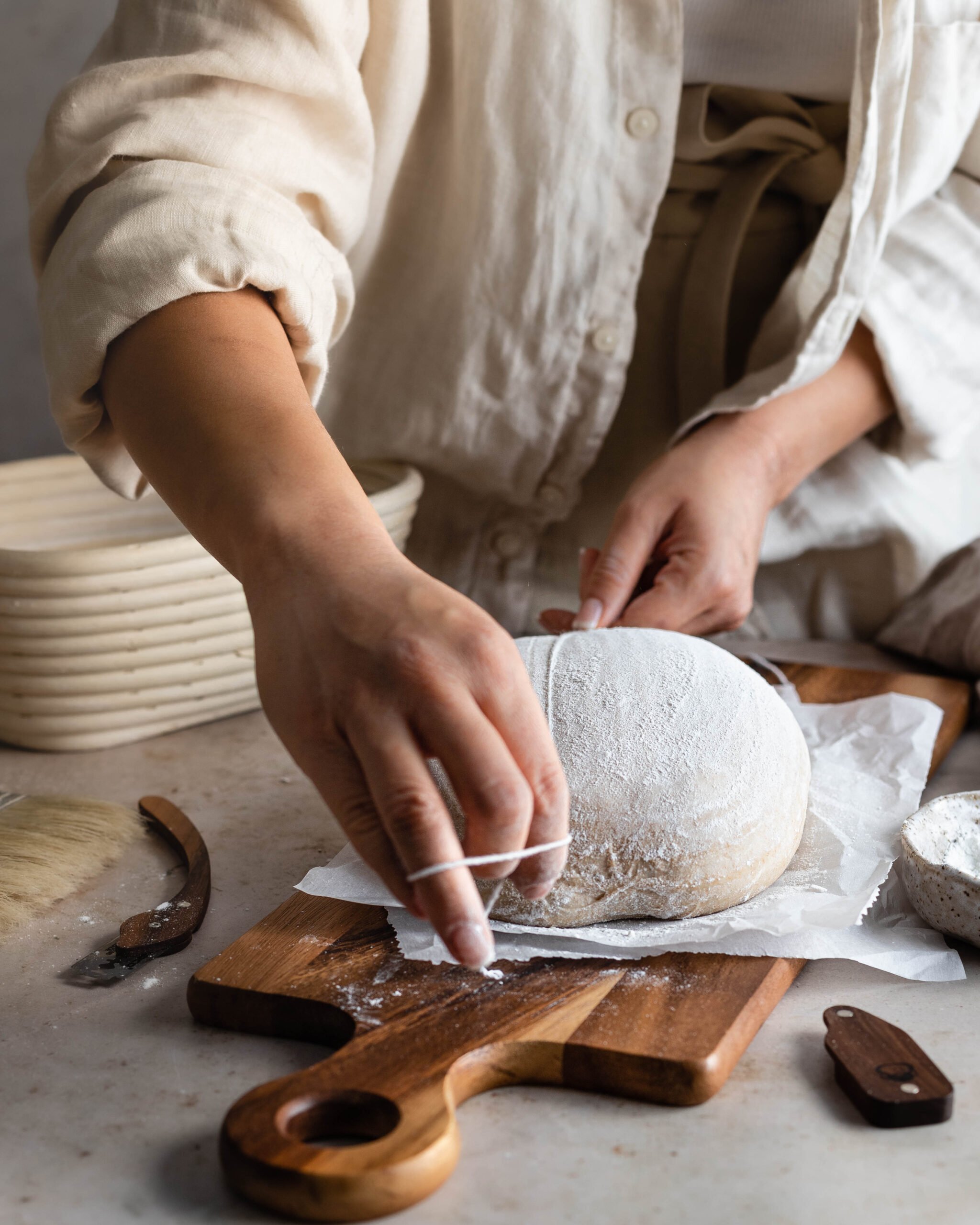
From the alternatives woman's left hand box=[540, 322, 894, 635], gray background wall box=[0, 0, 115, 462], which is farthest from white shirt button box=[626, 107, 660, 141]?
gray background wall box=[0, 0, 115, 462]

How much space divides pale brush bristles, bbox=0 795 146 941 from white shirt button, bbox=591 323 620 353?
2.11 ft

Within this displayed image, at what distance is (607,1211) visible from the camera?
0.51 meters

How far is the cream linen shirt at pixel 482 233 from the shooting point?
2.56ft

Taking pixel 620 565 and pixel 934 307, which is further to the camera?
pixel 934 307

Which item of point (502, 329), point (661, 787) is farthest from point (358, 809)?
point (502, 329)

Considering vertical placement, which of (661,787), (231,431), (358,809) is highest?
(231,431)

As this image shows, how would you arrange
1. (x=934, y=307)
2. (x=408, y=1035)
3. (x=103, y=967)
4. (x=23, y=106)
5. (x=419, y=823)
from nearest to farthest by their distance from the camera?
(x=419, y=823) < (x=408, y=1035) < (x=103, y=967) < (x=934, y=307) < (x=23, y=106)

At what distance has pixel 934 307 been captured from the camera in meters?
1.22

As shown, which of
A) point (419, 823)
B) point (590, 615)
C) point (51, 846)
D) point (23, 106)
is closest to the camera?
point (419, 823)

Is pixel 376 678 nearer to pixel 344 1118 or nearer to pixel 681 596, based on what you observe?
pixel 344 1118

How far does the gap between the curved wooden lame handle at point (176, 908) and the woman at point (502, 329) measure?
0.84 ft

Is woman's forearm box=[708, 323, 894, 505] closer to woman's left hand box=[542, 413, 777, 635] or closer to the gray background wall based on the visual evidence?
woman's left hand box=[542, 413, 777, 635]

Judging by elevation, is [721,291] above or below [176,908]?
above

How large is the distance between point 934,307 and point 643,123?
1.26 ft
